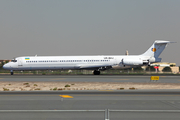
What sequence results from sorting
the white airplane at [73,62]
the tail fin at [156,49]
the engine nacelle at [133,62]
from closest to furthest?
the engine nacelle at [133,62], the white airplane at [73,62], the tail fin at [156,49]

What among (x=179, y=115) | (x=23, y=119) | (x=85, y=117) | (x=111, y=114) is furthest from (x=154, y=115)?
(x=23, y=119)

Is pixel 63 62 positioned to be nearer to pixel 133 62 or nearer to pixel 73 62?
pixel 73 62

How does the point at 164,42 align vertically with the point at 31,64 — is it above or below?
above

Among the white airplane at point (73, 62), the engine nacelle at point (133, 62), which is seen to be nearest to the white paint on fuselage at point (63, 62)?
the white airplane at point (73, 62)

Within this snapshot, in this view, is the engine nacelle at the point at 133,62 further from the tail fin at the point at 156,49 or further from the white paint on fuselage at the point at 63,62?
the tail fin at the point at 156,49

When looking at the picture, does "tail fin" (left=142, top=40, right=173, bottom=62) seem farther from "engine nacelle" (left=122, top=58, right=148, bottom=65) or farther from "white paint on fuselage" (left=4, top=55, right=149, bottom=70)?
"engine nacelle" (left=122, top=58, right=148, bottom=65)

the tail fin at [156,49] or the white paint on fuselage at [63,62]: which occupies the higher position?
the tail fin at [156,49]

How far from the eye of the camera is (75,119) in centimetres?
865

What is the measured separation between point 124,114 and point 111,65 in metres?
41.2

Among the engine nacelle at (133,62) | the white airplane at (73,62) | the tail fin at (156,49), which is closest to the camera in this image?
the engine nacelle at (133,62)

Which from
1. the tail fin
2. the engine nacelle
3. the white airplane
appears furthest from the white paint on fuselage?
the tail fin

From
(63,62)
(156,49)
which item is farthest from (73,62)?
(156,49)

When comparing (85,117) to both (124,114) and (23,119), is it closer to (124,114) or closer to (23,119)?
(124,114)

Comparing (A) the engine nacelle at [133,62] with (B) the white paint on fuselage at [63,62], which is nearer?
(A) the engine nacelle at [133,62]
